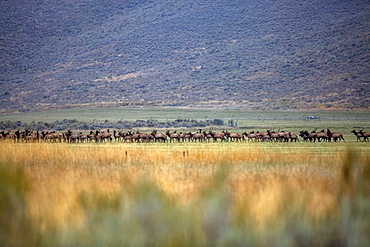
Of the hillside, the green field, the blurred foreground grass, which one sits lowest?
the green field

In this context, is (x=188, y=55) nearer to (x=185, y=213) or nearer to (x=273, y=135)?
(x=273, y=135)

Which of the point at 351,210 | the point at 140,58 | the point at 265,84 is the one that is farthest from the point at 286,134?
the point at 140,58

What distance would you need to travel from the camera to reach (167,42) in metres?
125

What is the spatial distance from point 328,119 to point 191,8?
81.9m

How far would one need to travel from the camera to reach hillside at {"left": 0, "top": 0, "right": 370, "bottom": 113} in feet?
303

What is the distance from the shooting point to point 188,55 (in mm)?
115688

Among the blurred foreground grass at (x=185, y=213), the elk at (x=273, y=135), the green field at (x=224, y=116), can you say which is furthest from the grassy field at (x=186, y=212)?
the green field at (x=224, y=116)

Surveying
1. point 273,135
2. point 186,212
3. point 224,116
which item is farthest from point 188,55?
point 186,212

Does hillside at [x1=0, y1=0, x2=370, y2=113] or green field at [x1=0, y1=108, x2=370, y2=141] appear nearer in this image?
green field at [x1=0, y1=108, x2=370, y2=141]

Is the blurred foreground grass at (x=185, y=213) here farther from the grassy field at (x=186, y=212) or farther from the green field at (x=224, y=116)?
the green field at (x=224, y=116)

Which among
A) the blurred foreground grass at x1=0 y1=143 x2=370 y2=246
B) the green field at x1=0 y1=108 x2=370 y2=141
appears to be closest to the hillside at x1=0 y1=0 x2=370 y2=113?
the green field at x1=0 y1=108 x2=370 y2=141

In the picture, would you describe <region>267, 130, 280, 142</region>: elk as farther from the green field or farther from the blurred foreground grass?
the blurred foreground grass

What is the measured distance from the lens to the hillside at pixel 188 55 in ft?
303

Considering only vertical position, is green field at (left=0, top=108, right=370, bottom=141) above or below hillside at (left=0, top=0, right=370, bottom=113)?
below
